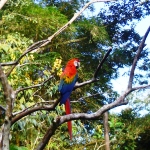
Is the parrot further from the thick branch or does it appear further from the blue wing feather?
the thick branch

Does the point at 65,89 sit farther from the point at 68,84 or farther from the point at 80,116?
the point at 80,116

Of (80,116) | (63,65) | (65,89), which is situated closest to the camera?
(80,116)

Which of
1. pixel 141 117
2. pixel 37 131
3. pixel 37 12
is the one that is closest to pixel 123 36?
pixel 141 117

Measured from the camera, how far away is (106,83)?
5410 mm

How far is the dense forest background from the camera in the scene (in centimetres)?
289

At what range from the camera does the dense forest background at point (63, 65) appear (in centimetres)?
289

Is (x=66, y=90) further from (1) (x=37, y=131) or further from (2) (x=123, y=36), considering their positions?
(2) (x=123, y=36)

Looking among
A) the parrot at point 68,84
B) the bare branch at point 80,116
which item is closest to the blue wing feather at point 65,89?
the parrot at point 68,84

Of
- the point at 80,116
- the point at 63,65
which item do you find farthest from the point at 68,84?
the point at 63,65

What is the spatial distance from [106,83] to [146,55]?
112 cm

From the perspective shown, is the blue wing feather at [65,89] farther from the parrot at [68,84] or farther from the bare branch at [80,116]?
the bare branch at [80,116]

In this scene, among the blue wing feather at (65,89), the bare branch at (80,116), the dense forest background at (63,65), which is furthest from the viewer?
the dense forest background at (63,65)

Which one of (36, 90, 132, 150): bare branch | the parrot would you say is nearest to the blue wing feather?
the parrot

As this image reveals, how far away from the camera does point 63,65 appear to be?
441 cm
